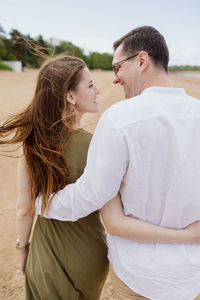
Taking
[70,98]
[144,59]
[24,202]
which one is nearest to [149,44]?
[144,59]

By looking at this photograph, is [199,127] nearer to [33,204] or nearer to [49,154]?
[49,154]

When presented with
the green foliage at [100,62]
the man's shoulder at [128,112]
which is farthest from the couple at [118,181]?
the green foliage at [100,62]

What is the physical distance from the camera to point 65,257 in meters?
1.44

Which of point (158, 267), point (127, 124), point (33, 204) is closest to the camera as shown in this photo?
point (127, 124)

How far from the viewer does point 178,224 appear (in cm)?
111

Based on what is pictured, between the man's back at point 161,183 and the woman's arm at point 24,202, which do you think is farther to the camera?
the woman's arm at point 24,202

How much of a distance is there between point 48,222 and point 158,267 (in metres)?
0.68

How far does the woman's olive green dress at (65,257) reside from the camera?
1.42m

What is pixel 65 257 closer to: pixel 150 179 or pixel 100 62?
pixel 150 179

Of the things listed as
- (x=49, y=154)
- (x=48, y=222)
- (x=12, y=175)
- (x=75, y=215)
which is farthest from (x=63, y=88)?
(x=12, y=175)

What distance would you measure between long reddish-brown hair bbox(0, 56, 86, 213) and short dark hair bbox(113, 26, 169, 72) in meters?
0.31

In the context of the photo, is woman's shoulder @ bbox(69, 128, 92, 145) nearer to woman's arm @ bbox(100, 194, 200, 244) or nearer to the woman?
the woman

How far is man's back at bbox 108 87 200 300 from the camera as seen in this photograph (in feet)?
3.15

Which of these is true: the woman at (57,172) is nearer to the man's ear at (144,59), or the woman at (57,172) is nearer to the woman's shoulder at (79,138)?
the woman's shoulder at (79,138)
